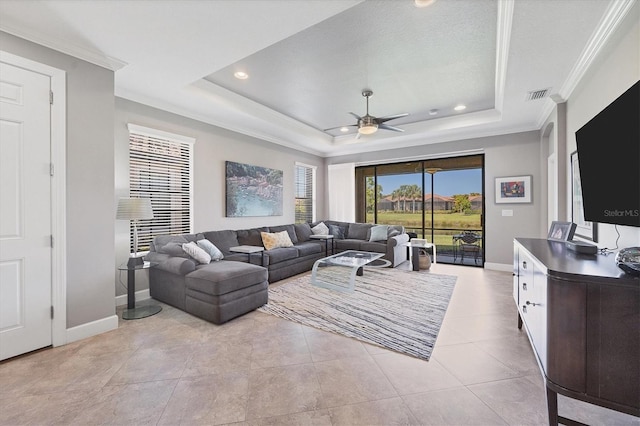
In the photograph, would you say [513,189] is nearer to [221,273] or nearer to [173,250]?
[221,273]

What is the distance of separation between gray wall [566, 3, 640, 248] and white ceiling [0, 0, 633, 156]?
0.33ft

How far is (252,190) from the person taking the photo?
5535mm

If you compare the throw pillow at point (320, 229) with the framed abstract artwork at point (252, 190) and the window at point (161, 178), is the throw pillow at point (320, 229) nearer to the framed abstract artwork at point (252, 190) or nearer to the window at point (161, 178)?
the framed abstract artwork at point (252, 190)

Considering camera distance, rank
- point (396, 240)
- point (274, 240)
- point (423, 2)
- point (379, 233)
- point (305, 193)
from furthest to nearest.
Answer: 1. point (305, 193)
2. point (379, 233)
3. point (396, 240)
4. point (274, 240)
5. point (423, 2)

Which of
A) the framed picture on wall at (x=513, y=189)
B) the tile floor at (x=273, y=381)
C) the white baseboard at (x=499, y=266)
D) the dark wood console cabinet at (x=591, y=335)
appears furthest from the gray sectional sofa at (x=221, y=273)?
the dark wood console cabinet at (x=591, y=335)

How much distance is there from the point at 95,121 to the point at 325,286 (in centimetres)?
340

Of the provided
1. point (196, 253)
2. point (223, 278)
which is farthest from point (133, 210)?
point (223, 278)

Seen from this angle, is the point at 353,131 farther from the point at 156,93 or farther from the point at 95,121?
the point at 95,121

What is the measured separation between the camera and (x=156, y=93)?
370 centimetres

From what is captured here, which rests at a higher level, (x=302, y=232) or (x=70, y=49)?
(x=70, y=49)

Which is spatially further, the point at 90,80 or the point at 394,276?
the point at 394,276

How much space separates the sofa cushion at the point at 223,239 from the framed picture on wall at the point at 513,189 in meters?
5.16

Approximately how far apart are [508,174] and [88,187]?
6562 millimetres

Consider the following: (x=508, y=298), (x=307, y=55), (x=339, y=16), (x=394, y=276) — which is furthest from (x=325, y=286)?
(x=339, y=16)
